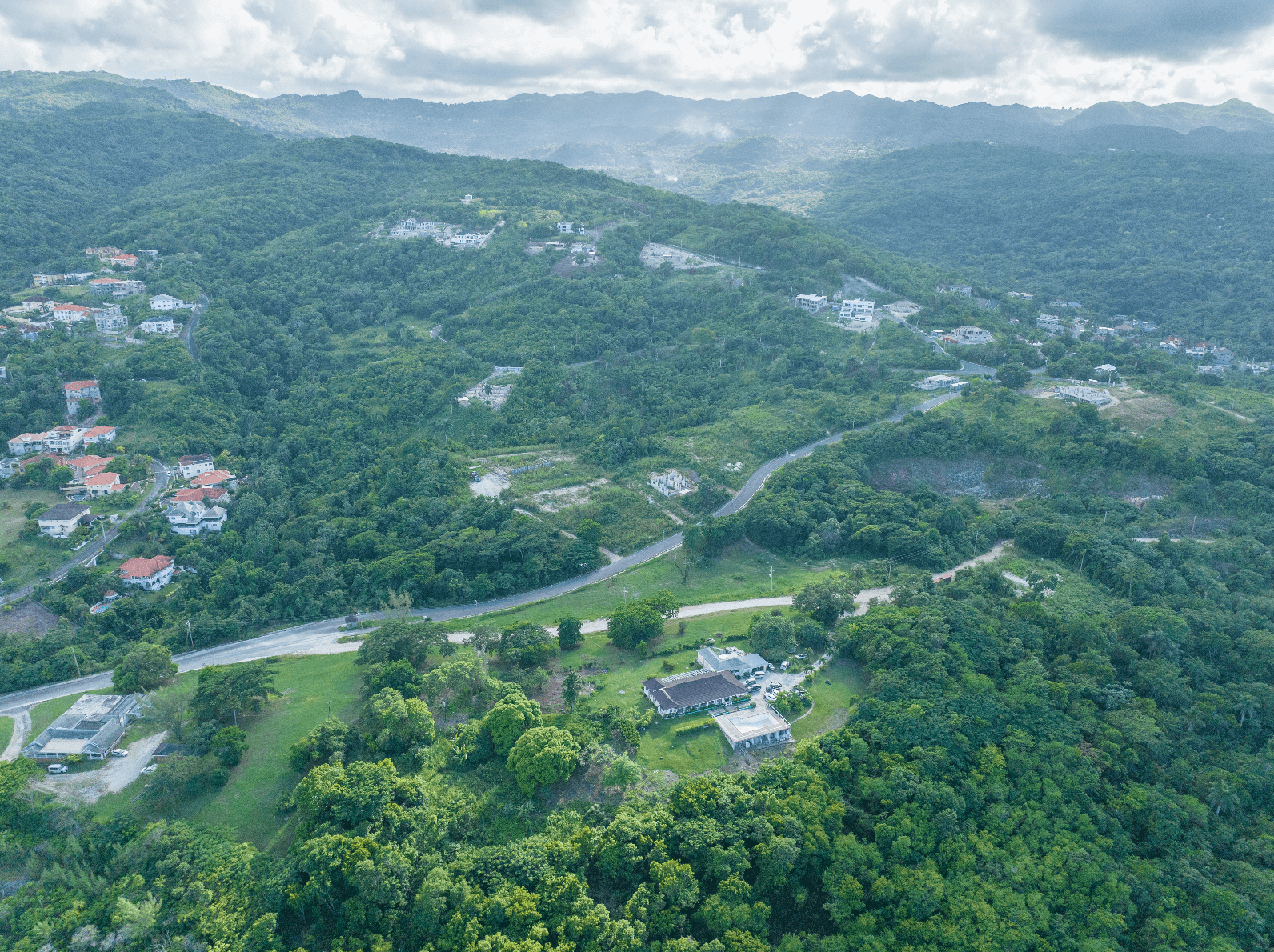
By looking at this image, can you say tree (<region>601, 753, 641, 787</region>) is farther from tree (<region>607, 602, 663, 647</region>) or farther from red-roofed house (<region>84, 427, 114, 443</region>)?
red-roofed house (<region>84, 427, 114, 443</region>)

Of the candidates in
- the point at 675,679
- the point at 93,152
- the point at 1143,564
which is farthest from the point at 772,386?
the point at 93,152

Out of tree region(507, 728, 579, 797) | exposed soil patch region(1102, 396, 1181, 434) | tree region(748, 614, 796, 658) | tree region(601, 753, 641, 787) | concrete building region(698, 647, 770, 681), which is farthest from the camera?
exposed soil patch region(1102, 396, 1181, 434)

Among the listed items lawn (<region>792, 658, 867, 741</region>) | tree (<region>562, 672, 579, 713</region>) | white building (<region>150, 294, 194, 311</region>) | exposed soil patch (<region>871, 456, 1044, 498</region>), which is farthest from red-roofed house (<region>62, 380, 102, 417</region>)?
exposed soil patch (<region>871, 456, 1044, 498</region>)

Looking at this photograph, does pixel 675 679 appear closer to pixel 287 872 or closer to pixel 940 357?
pixel 287 872

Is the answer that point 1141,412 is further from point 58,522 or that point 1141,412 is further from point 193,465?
point 58,522

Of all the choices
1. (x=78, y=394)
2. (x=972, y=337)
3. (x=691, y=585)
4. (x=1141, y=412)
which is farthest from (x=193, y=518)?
(x=972, y=337)

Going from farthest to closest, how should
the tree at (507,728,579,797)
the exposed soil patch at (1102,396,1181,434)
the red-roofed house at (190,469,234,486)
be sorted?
the exposed soil patch at (1102,396,1181,434)
the red-roofed house at (190,469,234,486)
the tree at (507,728,579,797)
